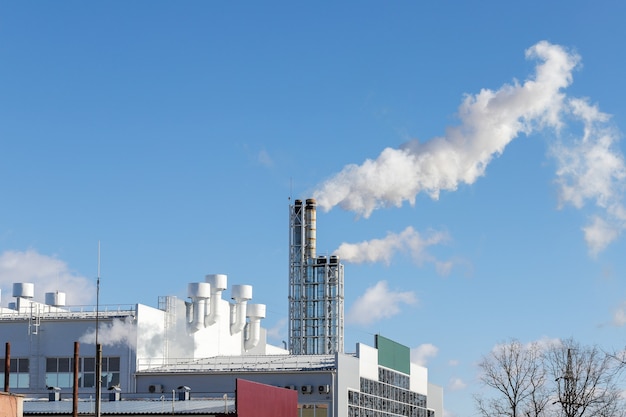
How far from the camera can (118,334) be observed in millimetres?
81188

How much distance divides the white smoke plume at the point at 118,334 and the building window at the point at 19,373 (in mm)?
4493

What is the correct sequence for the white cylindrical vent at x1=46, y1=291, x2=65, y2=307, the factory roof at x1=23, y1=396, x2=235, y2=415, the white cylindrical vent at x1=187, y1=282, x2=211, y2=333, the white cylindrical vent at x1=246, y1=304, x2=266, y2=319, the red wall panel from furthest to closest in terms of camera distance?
1. the white cylindrical vent at x1=246, y1=304, x2=266, y2=319
2. the white cylindrical vent at x1=46, y1=291, x2=65, y2=307
3. the white cylindrical vent at x1=187, y1=282, x2=211, y2=333
4. the factory roof at x1=23, y1=396, x2=235, y2=415
5. the red wall panel

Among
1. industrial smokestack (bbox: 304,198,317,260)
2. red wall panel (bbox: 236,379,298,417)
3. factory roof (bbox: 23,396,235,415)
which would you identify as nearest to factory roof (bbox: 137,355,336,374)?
red wall panel (bbox: 236,379,298,417)

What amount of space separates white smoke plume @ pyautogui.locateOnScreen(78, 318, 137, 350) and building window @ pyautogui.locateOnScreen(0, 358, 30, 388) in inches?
177

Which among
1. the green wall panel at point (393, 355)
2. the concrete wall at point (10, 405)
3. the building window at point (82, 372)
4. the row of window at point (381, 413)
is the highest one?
the green wall panel at point (393, 355)

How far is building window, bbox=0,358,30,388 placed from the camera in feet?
269

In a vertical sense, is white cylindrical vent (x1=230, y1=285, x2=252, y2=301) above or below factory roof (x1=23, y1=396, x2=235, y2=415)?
above

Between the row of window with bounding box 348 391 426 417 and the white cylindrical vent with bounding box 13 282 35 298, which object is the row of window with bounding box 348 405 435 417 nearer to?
the row of window with bounding box 348 391 426 417

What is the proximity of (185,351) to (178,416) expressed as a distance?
30.4 metres

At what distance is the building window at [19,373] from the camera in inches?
3231

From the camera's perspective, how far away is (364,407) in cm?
8356

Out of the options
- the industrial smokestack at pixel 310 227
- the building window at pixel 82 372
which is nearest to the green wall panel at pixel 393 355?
the building window at pixel 82 372

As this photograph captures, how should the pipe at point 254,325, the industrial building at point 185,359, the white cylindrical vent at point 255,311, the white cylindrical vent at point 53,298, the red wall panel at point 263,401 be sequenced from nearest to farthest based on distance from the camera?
the red wall panel at point 263,401
the industrial building at point 185,359
the white cylindrical vent at point 53,298
the white cylindrical vent at point 255,311
the pipe at point 254,325

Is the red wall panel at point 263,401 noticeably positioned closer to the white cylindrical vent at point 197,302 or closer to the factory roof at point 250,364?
the factory roof at point 250,364
